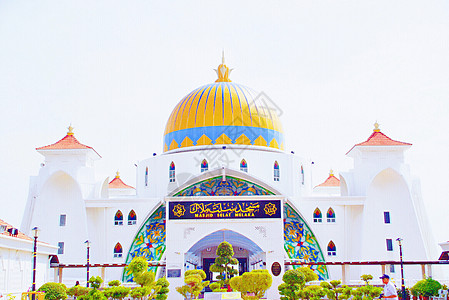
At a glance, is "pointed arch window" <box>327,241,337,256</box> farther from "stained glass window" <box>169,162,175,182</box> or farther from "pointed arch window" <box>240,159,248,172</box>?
"stained glass window" <box>169,162,175,182</box>

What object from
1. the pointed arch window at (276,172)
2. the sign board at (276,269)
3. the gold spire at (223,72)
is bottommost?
the sign board at (276,269)

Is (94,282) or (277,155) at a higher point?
(277,155)

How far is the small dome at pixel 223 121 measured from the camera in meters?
29.3

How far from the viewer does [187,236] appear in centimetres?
2489

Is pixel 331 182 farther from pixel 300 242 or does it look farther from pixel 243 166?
pixel 300 242

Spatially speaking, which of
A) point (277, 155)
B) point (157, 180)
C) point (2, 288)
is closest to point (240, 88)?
point (277, 155)

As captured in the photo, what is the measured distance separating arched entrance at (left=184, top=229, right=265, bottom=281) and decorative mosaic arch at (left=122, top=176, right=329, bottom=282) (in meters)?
1.72

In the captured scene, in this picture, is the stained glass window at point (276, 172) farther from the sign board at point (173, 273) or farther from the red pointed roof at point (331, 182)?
the red pointed roof at point (331, 182)

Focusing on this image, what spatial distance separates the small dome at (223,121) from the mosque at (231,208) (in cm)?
9

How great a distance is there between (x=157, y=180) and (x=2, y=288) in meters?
12.2

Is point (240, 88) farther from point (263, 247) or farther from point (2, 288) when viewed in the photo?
point (2, 288)

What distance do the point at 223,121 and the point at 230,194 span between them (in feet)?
14.9

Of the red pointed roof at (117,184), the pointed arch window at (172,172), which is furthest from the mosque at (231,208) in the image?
the red pointed roof at (117,184)

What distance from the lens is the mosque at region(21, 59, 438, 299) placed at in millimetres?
25109
